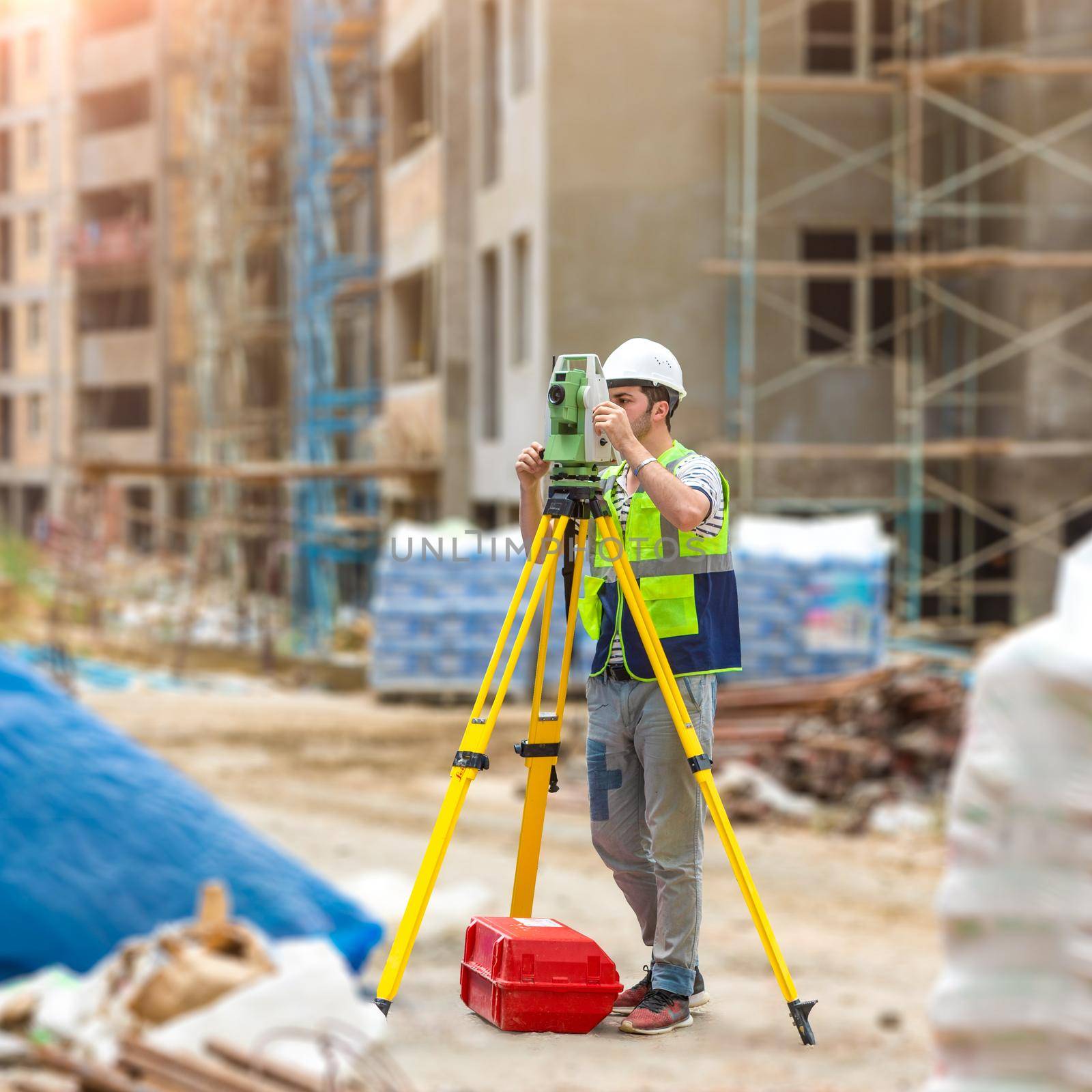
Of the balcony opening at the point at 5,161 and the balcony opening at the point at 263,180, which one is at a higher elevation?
the balcony opening at the point at 5,161

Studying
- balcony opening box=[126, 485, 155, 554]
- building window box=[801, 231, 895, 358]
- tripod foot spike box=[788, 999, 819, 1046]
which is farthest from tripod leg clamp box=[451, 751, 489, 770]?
balcony opening box=[126, 485, 155, 554]

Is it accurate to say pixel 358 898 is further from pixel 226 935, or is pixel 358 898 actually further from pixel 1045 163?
pixel 1045 163

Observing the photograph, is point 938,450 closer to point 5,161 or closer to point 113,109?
point 113,109

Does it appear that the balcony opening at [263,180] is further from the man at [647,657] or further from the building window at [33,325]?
the man at [647,657]

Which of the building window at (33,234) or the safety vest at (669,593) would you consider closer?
the safety vest at (669,593)

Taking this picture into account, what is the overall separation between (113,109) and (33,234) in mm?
18054

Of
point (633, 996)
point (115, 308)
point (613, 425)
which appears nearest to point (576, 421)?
point (613, 425)

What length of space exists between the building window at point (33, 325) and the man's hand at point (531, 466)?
174766 mm

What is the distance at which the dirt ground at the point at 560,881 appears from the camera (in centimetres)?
5619

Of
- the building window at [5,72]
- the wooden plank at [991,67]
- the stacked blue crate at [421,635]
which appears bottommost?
the stacked blue crate at [421,635]

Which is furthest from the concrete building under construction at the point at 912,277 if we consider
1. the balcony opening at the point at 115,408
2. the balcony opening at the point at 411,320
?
the balcony opening at the point at 115,408

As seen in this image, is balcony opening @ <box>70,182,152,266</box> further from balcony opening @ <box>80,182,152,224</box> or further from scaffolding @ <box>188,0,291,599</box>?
scaffolding @ <box>188,0,291,599</box>

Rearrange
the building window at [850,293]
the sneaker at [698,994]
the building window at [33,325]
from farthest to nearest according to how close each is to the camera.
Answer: the building window at [33,325]
the building window at [850,293]
the sneaker at [698,994]

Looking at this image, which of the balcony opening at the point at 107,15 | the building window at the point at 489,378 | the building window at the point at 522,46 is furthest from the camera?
the balcony opening at the point at 107,15
